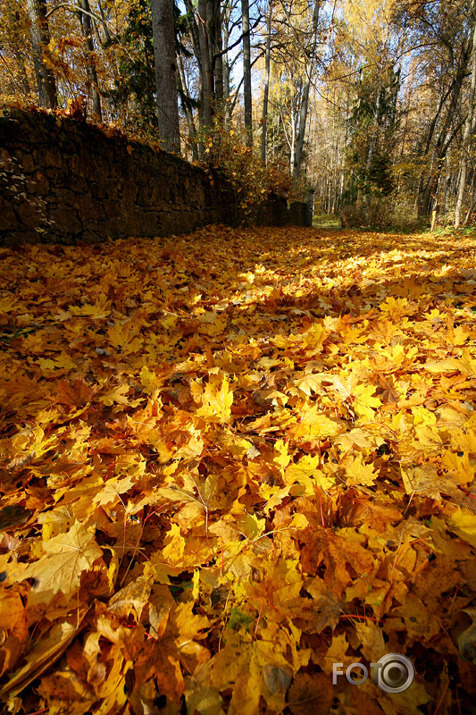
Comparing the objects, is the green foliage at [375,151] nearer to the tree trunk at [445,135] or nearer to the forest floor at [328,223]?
the tree trunk at [445,135]

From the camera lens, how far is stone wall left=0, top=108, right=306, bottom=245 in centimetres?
380

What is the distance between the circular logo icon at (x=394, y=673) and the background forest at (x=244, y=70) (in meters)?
5.72

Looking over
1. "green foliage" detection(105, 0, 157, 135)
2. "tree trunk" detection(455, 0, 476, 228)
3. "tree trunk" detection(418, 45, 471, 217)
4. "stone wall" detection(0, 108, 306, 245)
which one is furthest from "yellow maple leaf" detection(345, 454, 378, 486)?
"tree trunk" detection(418, 45, 471, 217)

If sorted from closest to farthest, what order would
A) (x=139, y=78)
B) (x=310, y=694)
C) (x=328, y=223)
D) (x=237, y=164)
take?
(x=310, y=694), (x=237, y=164), (x=139, y=78), (x=328, y=223)

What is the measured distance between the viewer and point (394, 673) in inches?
24.8

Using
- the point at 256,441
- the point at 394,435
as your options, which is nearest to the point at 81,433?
the point at 256,441

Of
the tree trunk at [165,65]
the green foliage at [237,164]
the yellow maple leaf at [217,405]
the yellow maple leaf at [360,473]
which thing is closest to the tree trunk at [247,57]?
the green foliage at [237,164]

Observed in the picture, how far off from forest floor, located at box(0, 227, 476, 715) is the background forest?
455 cm

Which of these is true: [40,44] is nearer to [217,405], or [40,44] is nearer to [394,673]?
[217,405]

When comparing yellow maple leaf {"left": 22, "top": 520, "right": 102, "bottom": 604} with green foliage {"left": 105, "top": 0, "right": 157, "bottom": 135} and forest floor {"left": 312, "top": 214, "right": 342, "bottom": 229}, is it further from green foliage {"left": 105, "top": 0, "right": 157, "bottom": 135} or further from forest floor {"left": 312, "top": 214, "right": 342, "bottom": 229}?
forest floor {"left": 312, "top": 214, "right": 342, "bottom": 229}

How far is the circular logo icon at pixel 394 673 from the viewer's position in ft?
1.99

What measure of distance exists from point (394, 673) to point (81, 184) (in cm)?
565

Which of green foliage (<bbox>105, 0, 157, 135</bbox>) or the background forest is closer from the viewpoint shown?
the background forest

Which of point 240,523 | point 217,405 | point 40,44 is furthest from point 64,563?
point 40,44
